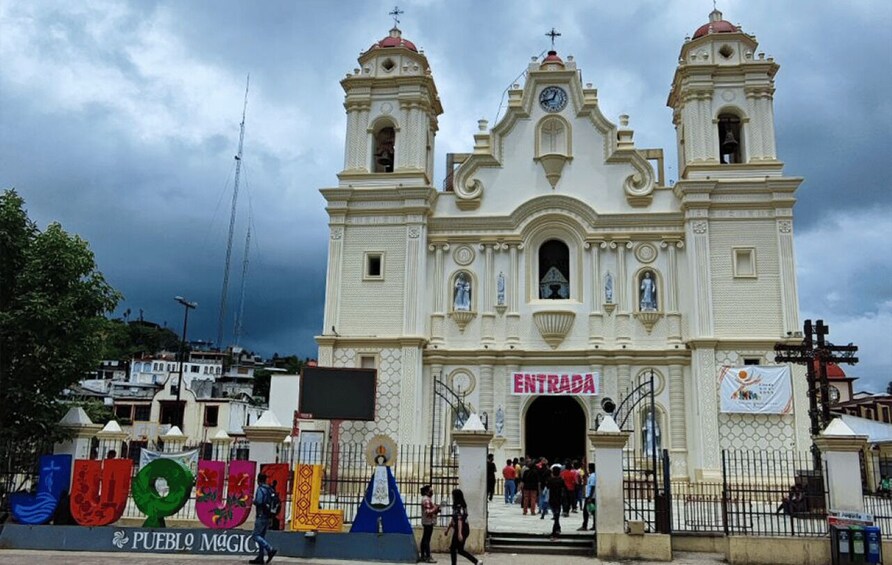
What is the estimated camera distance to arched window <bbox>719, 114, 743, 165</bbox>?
91.7ft

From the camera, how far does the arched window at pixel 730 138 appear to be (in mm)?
27938

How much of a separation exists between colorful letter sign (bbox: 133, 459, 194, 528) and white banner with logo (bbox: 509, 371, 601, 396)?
13156 millimetres

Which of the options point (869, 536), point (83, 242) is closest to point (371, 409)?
point (83, 242)

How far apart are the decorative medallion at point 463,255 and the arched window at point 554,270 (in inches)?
99.6

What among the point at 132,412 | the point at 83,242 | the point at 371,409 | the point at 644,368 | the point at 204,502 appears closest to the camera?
the point at 204,502

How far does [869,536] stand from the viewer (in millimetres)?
13633

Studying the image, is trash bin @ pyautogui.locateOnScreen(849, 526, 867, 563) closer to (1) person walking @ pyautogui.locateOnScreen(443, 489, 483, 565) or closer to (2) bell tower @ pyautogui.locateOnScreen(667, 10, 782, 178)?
(1) person walking @ pyautogui.locateOnScreen(443, 489, 483, 565)

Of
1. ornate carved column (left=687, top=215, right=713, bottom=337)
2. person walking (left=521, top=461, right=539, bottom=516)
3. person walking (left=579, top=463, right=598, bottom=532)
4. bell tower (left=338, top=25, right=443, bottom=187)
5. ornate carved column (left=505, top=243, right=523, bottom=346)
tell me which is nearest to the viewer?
person walking (left=579, top=463, right=598, bottom=532)

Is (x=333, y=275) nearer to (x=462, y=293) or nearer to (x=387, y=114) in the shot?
(x=462, y=293)

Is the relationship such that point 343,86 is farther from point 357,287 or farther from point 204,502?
point 204,502

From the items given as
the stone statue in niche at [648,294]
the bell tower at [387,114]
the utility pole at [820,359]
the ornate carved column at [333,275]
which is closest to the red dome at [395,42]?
the bell tower at [387,114]

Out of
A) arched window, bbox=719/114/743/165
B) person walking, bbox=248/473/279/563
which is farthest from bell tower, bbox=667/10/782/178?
person walking, bbox=248/473/279/563

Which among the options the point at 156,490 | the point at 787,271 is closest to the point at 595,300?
the point at 787,271

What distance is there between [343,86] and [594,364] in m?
13.9
